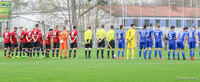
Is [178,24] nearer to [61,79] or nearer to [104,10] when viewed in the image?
[104,10]

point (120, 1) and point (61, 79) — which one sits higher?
point (120, 1)

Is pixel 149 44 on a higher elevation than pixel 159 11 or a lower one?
lower

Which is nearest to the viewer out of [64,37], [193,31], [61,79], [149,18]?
[61,79]

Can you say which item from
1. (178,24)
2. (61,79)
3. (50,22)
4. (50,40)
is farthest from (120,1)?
(61,79)

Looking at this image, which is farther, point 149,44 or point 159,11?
point 159,11

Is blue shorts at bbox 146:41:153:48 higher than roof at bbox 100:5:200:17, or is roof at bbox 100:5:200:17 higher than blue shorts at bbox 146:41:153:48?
roof at bbox 100:5:200:17

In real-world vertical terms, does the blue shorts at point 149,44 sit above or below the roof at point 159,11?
below

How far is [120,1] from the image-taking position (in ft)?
179

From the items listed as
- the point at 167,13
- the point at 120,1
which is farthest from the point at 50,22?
the point at 167,13

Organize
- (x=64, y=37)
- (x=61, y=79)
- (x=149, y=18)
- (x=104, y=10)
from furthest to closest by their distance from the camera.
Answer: (x=104, y=10) < (x=149, y=18) < (x=64, y=37) < (x=61, y=79)

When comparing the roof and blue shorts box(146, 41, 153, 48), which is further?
the roof

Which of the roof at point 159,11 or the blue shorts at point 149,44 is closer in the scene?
the blue shorts at point 149,44

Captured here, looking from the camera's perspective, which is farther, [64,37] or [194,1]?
[194,1]

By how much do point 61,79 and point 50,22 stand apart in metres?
51.1
